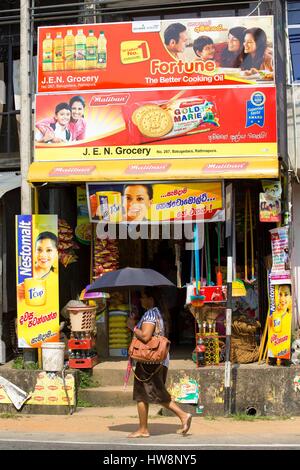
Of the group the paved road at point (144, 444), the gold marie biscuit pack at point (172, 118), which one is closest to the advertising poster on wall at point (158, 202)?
the gold marie biscuit pack at point (172, 118)

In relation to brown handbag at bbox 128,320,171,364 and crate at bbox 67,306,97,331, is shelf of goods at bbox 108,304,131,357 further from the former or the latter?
brown handbag at bbox 128,320,171,364

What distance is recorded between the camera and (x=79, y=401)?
11.1 meters

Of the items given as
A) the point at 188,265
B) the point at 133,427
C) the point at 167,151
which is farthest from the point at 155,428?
the point at 188,265

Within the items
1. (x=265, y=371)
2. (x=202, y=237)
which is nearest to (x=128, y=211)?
(x=202, y=237)

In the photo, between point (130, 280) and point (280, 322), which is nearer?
point (130, 280)

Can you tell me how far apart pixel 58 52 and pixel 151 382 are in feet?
18.6

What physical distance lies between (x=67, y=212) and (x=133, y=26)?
3.49m

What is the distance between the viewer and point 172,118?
1148cm

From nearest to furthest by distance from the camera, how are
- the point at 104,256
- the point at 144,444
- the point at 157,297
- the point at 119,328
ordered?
the point at 144,444, the point at 157,297, the point at 104,256, the point at 119,328

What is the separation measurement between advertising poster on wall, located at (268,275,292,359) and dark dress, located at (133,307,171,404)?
2662 millimetres

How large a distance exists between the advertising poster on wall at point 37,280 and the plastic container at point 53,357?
0.35m

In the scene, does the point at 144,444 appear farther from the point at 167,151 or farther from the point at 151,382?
the point at 167,151

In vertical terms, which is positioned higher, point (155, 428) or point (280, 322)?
point (280, 322)

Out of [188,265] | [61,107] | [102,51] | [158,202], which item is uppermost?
[102,51]
